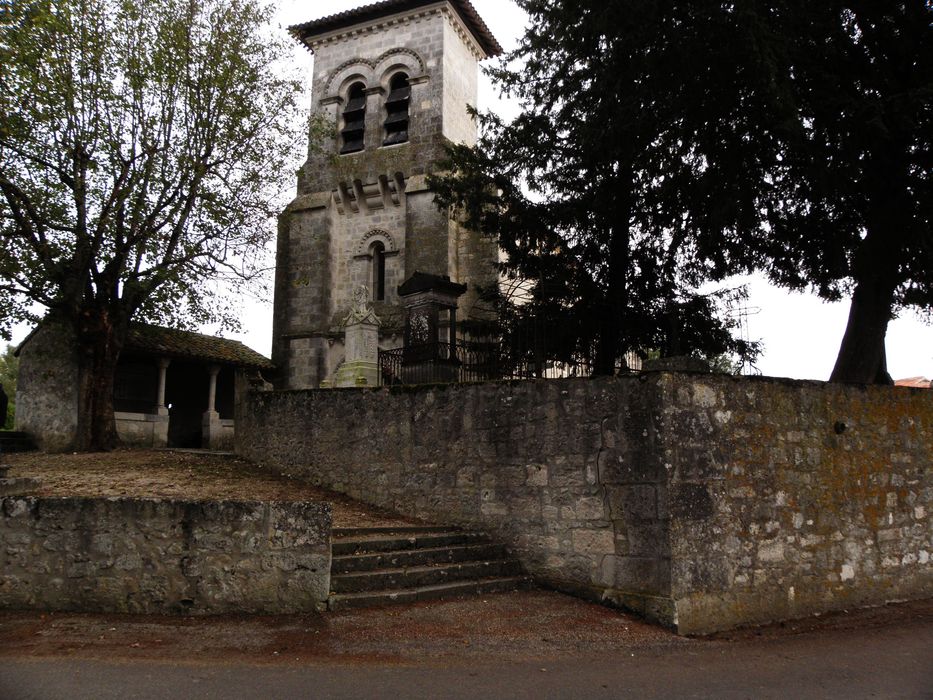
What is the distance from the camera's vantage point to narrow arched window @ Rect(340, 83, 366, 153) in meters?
24.5

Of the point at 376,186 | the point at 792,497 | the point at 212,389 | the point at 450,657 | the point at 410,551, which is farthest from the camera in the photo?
the point at 376,186

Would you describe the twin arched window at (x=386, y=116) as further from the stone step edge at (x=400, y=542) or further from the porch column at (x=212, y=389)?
the stone step edge at (x=400, y=542)

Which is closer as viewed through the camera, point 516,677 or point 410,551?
point 516,677

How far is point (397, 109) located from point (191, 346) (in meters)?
10.5

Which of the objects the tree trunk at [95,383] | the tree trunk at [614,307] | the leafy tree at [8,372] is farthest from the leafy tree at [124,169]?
the leafy tree at [8,372]

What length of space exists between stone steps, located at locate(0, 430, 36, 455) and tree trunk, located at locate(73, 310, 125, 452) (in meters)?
2.39

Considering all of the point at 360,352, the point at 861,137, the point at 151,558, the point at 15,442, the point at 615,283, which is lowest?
the point at 151,558

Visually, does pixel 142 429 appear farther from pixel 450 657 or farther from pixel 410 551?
pixel 450 657

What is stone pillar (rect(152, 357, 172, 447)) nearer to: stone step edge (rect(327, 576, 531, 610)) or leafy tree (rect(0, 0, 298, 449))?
leafy tree (rect(0, 0, 298, 449))

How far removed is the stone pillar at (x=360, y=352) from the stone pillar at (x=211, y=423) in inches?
346

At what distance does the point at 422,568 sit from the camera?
7977 millimetres

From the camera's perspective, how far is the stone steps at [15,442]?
1753 cm

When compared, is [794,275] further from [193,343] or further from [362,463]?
[193,343]

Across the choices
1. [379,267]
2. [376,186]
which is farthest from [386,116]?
[379,267]
